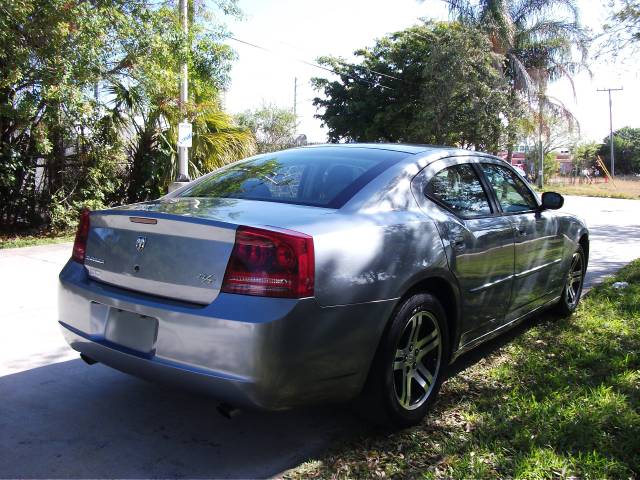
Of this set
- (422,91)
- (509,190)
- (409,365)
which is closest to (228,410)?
(409,365)

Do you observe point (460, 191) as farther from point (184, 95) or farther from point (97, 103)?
point (184, 95)

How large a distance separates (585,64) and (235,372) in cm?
2652

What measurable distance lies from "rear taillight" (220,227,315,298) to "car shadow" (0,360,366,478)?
659mm

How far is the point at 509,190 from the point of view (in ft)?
14.4

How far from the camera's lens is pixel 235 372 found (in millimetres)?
2449

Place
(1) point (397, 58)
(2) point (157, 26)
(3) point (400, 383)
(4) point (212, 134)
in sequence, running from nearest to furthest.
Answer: (3) point (400, 383) → (2) point (157, 26) → (4) point (212, 134) → (1) point (397, 58)

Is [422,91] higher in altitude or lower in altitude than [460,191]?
higher

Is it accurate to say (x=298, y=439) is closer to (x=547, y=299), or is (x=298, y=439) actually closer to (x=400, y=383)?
(x=400, y=383)

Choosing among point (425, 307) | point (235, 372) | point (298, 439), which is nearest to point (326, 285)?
point (235, 372)

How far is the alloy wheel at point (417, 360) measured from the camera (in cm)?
304

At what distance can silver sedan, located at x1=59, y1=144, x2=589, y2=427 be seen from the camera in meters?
2.49

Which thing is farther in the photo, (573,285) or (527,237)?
(573,285)

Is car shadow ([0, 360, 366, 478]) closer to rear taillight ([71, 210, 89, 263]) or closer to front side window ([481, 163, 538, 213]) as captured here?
rear taillight ([71, 210, 89, 263])

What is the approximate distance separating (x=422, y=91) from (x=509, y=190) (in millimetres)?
22068
